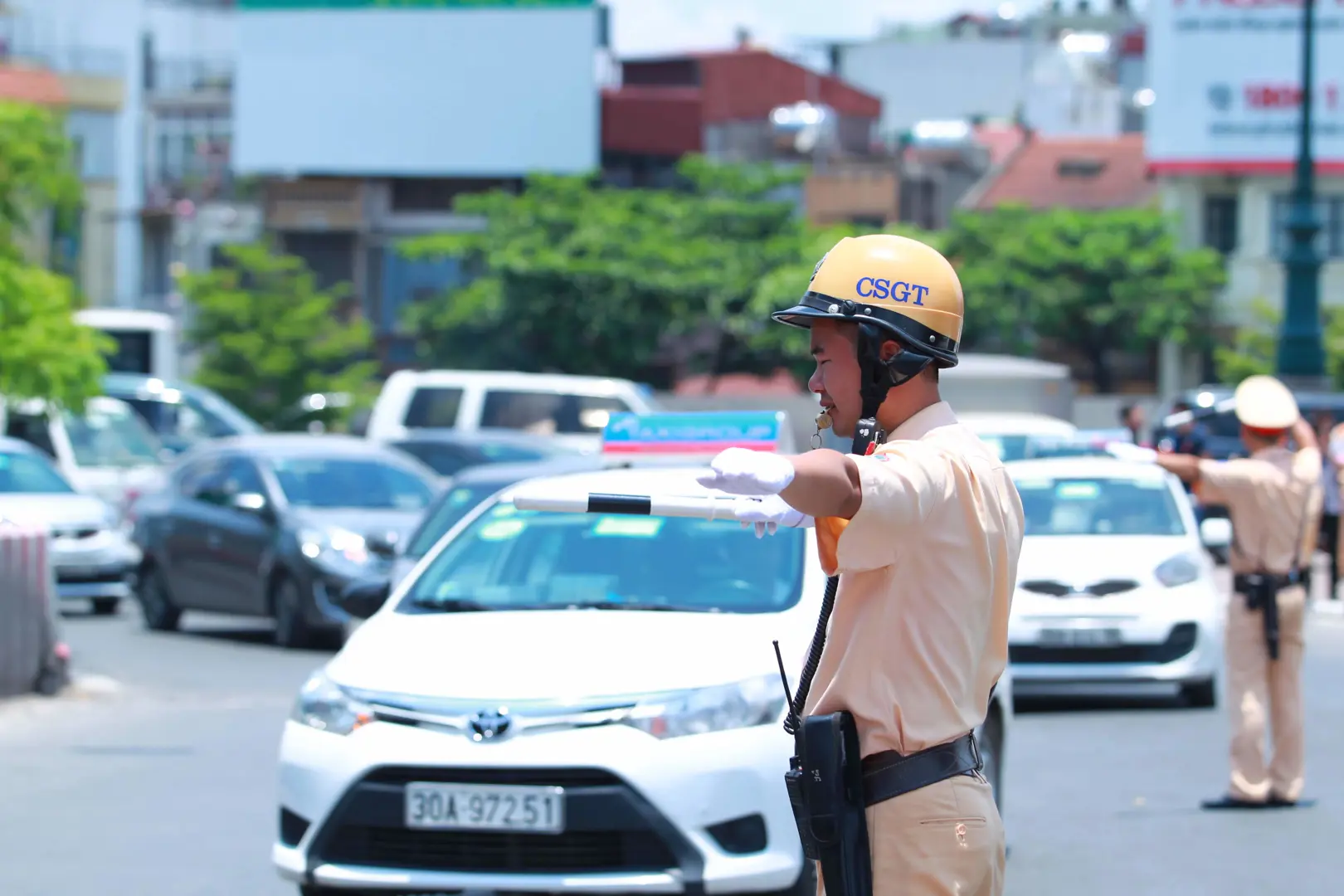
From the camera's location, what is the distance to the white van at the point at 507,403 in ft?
80.8

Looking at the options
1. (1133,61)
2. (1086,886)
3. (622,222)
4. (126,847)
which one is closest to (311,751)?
(126,847)

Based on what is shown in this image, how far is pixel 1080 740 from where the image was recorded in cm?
1139

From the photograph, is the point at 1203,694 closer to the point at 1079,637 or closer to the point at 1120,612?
the point at 1120,612

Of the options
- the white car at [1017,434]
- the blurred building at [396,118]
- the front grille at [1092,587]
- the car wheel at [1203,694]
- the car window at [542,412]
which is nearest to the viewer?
the front grille at [1092,587]

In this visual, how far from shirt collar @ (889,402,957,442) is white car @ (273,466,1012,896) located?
2.59 m

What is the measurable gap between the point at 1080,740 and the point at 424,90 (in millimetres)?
50397

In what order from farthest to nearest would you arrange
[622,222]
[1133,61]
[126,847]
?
[1133,61]
[622,222]
[126,847]

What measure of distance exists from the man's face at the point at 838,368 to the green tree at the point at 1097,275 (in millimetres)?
43883

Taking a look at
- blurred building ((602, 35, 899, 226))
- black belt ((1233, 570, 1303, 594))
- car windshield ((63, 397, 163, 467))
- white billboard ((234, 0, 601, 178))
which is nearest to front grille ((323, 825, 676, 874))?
black belt ((1233, 570, 1303, 594))

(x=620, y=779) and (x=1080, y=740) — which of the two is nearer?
(x=620, y=779)

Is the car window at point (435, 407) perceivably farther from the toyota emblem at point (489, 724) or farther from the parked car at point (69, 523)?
the toyota emblem at point (489, 724)

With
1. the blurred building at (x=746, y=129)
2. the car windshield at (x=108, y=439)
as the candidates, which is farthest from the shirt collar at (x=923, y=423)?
the blurred building at (x=746, y=129)

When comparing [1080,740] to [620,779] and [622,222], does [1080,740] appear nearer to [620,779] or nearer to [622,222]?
[620,779]

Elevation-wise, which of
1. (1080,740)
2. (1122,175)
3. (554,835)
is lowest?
(1080,740)
